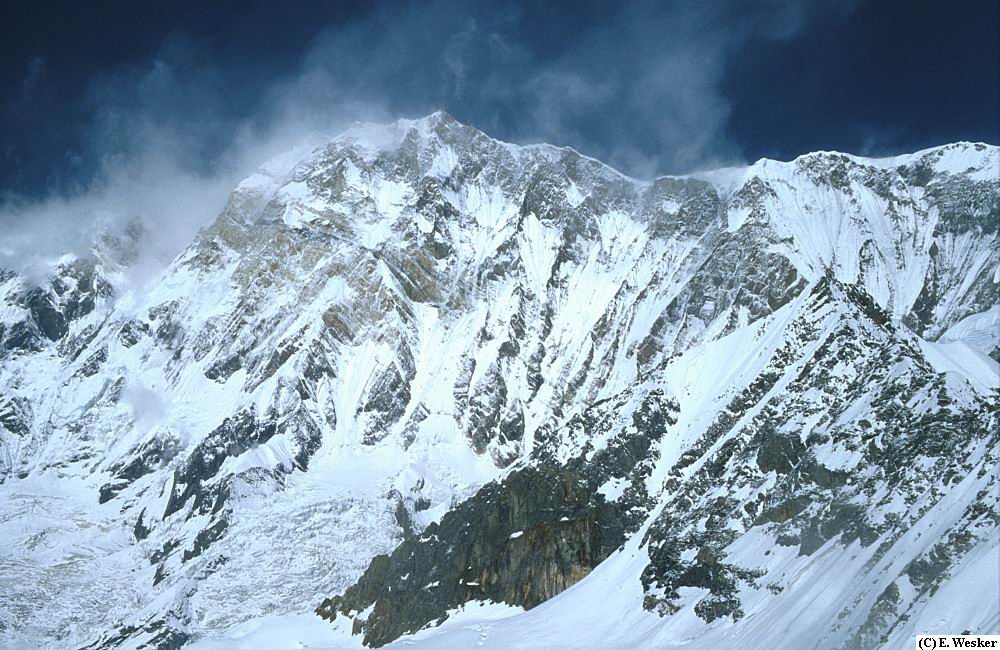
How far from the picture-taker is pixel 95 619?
605 ft

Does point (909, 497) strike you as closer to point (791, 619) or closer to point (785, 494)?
point (791, 619)

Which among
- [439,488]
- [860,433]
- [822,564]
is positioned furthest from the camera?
[439,488]

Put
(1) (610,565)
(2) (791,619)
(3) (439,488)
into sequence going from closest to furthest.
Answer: (2) (791,619) < (1) (610,565) < (3) (439,488)

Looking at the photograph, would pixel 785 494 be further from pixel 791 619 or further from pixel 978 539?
pixel 978 539

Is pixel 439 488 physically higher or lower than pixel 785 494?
higher

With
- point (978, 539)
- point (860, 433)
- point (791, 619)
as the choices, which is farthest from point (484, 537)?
point (978, 539)

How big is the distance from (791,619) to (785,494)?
2552cm

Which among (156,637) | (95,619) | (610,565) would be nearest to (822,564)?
(610,565)

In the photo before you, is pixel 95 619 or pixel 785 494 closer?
pixel 785 494

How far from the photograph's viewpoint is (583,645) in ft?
373

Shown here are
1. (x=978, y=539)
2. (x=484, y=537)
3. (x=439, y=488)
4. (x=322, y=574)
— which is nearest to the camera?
(x=978, y=539)

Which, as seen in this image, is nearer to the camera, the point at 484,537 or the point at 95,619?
the point at 484,537

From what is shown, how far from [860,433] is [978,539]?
37151 mm

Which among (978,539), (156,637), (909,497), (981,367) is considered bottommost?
(978,539)
